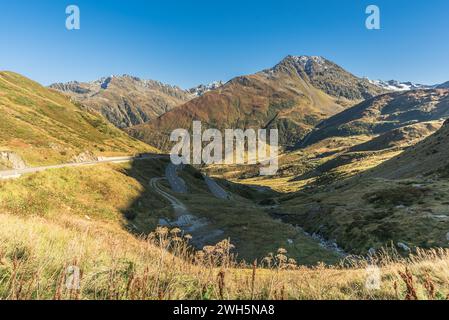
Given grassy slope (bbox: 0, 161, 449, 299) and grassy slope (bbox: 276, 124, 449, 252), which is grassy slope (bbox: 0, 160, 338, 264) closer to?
grassy slope (bbox: 276, 124, 449, 252)

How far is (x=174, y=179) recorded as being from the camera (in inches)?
3925

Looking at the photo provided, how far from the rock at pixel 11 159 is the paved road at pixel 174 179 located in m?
39.0

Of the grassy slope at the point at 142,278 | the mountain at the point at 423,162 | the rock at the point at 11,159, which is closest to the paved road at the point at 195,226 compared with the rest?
the rock at the point at 11,159

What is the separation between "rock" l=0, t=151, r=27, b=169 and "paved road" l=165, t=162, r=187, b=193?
3897cm

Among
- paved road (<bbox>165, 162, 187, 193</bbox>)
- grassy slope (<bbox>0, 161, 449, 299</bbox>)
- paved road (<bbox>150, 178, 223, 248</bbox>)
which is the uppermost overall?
paved road (<bbox>165, 162, 187, 193</bbox>)

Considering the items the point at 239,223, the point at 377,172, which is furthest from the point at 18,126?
the point at 377,172

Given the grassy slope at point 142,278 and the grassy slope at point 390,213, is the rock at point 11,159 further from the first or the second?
the grassy slope at point 390,213

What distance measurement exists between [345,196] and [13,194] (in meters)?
59.8

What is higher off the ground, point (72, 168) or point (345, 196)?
point (72, 168)

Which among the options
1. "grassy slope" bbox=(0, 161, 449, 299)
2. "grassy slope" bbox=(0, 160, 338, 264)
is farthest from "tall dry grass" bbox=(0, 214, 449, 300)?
"grassy slope" bbox=(0, 160, 338, 264)

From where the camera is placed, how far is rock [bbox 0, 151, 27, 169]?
5003 cm

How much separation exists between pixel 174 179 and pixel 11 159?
51.9 meters

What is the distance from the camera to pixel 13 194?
107ft
